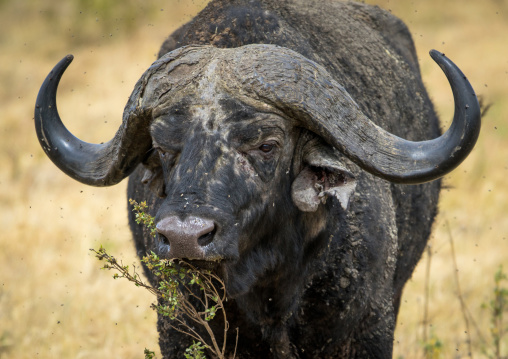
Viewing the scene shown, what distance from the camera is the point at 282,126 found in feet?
13.5

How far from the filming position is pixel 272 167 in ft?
13.6

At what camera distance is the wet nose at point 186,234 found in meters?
3.55

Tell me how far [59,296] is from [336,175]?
4706 millimetres

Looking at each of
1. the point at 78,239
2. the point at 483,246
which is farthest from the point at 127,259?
the point at 483,246

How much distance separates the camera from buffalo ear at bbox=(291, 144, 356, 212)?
13.7 ft

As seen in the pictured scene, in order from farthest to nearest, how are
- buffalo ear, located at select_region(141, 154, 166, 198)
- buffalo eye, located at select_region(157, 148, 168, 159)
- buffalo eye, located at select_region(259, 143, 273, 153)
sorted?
1. buffalo ear, located at select_region(141, 154, 166, 198)
2. buffalo eye, located at select_region(157, 148, 168, 159)
3. buffalo eye, located at select_region(259, 143, 273, 153)

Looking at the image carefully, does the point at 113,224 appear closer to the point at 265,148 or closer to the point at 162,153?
the point at 162,153

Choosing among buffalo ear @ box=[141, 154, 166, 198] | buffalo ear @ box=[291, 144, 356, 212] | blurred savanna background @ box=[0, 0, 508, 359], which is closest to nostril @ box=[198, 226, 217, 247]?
buffalo ear @ box=[291, 144, 356, 212]

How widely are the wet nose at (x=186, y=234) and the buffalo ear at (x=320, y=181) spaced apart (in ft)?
2.59

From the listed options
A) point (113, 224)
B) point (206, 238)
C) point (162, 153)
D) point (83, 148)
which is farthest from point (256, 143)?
point (113, 224)

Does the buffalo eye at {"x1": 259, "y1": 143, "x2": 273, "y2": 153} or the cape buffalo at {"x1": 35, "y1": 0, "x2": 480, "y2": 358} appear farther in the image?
the buffalo eye at {"x1": 259, "y1": 143, "x2": 273, "y2": 153}

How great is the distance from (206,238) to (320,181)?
3.04 ft

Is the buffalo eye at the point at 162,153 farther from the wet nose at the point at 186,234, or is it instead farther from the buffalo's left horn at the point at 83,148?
the wet nose at the point at 186,234

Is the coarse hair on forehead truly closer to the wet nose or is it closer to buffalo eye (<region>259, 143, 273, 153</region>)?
buffalo eye (<region>259, 143, 273, 153</region>)
